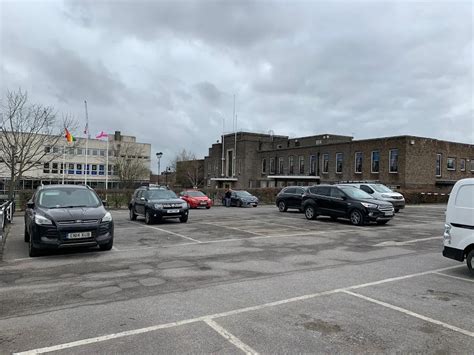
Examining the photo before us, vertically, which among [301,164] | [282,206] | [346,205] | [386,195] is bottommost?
[282,206]

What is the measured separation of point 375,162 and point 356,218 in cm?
2920

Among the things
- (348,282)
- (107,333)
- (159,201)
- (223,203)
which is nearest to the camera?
(107,333)

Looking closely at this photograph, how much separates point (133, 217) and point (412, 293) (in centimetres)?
1490

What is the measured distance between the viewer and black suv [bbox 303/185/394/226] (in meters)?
17.0

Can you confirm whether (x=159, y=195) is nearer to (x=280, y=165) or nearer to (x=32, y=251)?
(x=32, y=251)

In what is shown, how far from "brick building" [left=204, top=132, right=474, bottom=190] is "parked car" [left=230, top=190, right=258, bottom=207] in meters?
17.7

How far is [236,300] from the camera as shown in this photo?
5.93 metres

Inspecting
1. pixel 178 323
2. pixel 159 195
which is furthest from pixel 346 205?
pixel 178 323

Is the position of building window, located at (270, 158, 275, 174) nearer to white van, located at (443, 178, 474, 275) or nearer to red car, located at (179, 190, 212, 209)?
red car, located at (179, 190, 212, 209)

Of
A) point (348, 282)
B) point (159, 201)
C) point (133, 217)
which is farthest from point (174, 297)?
point (133, 217)

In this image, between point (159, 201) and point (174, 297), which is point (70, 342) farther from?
point (159, 201)

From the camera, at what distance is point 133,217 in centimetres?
1916

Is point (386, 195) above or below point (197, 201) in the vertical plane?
above

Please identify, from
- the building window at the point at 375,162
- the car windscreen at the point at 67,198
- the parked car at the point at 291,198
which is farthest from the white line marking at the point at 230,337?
the building window at the point at 375,162
